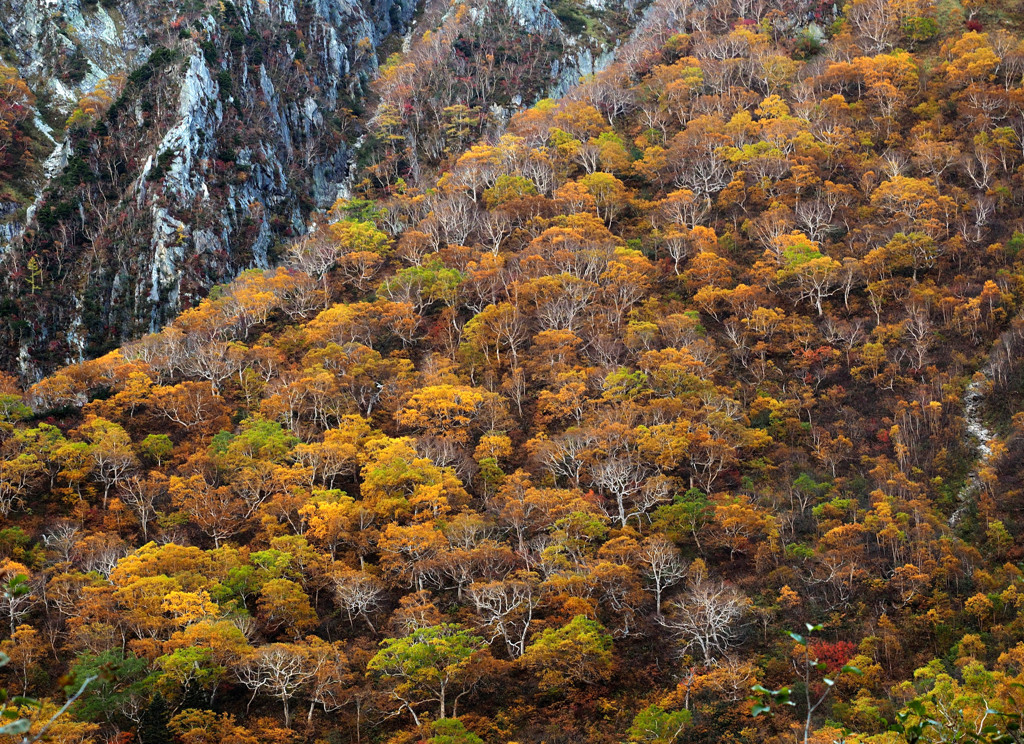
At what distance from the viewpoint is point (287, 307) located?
6644 centimetres

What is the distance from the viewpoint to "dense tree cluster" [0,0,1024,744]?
3284 cm

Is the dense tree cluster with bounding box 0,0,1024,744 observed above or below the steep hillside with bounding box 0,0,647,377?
below

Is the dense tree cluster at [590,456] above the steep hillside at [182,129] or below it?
below

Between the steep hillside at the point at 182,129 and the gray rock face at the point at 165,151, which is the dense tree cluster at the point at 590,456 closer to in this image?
the gray rock face at the point at 165,151

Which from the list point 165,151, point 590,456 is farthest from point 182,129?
point 590,456

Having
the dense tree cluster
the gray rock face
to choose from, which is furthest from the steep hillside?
the dense tree cluster

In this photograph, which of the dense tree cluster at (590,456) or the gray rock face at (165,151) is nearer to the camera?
the dense tree cluster at (590,456)

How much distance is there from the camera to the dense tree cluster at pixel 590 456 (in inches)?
1293

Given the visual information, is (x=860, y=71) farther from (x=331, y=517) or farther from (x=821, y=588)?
(x=331, y=517)

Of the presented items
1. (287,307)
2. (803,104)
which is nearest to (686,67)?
(803,104)

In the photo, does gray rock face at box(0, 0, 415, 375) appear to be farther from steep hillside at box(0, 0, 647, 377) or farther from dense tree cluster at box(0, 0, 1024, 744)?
dense tree cluster at box(0, 0, 1024, 744)

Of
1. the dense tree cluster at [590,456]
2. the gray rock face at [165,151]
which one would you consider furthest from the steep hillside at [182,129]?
the dense tree cluster at [590,456]

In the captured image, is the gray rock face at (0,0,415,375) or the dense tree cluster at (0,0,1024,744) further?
the gray rock face at (0,0,415,375)

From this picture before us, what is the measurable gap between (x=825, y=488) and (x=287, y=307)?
4164cm
